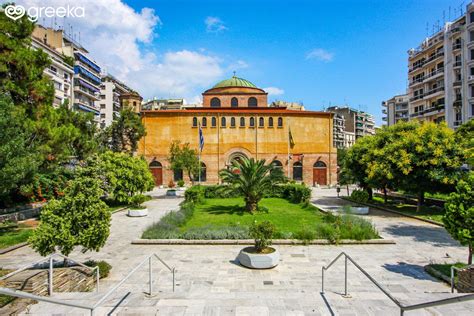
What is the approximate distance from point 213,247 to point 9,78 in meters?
13.4

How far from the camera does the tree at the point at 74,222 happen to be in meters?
7.63

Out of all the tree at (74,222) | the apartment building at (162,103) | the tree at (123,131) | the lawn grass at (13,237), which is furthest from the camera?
the apartment building at (162,103)

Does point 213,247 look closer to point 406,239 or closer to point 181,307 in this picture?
point 181,307

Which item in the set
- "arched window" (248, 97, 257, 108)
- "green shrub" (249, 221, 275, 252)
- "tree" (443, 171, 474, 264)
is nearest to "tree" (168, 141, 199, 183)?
"arched window" (248, 97, 257, 108)

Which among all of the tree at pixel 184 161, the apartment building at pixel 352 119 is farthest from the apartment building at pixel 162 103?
the tree at pixel 184 161

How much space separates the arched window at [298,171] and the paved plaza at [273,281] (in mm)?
28902

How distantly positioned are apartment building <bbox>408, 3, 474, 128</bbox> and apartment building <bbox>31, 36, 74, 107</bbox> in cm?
4718

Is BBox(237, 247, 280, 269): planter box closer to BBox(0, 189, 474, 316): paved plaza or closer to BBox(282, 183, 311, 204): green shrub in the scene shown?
BBox(0, 189, 474, 316): paved plaza

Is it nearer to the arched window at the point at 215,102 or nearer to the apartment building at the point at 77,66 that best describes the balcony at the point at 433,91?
the arched window at the point at 215,102

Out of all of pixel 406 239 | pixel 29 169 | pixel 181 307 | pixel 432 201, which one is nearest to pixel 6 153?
pixel 29 169

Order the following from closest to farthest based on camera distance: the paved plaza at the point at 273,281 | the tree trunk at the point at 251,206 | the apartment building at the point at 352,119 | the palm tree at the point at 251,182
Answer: the paved plaza at the point at 273,281
the palm tree at the point at 251,182
the tree trunk at the point at 251,206
the apartment building at the point at 352,119

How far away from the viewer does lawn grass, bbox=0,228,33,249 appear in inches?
449

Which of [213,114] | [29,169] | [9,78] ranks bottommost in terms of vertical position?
[29,169]

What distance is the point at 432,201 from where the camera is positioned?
67.3ft
